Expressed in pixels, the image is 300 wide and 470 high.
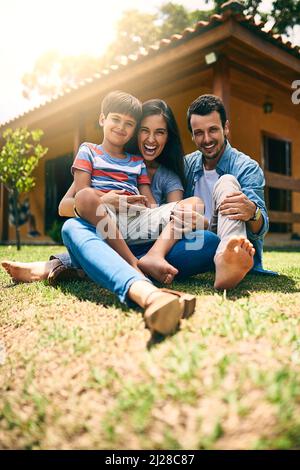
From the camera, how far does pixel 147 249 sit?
8.23ft

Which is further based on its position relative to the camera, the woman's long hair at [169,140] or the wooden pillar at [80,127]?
the wooden pillar at [80,127]


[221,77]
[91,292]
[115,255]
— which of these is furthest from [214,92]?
[115,255]

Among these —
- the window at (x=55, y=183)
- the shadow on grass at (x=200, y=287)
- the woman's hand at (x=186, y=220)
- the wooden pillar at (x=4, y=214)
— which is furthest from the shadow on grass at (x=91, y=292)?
the wooden pillar at (x=4, y=214)

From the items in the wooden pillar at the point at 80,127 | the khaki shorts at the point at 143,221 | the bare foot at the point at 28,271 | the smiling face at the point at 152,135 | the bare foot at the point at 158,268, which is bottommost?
the bare foot at the point at 28,271

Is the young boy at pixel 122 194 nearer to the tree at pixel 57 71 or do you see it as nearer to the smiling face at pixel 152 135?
the smiling face at pixel 152 135

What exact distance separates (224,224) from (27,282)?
1461mm

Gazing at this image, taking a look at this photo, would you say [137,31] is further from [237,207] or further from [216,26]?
[237,207]

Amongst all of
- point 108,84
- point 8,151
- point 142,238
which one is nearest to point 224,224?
point 142,238

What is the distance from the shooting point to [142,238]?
7.97 ft

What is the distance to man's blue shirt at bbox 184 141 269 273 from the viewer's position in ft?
8.06

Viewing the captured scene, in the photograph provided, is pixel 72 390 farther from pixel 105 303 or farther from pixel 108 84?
pixel 108 84

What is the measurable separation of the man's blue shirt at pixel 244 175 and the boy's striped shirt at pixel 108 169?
42 centimetres

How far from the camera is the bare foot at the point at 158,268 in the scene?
6.84ft

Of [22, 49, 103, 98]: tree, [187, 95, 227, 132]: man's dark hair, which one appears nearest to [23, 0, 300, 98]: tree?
[22, 49, 103, 98]: tree
